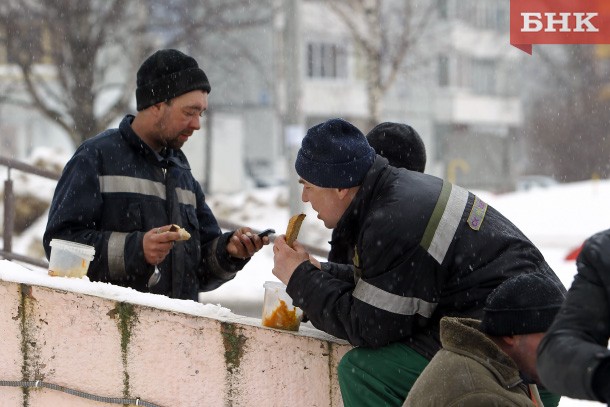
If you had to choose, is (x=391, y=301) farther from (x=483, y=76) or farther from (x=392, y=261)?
(x=483, y=76)

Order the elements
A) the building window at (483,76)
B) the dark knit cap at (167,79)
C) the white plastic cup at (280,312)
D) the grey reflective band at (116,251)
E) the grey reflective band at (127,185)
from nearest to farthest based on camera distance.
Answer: the white plastic cup at (280,312) → the grey reflective band at (116,251) → the grey reflective band at (127,185) → the dark knit cap at (167,79) → the building window at (483,76)

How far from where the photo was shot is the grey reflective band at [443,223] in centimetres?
315

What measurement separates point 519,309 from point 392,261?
0.54m

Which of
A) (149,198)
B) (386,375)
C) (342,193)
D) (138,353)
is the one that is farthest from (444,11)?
(386,375)

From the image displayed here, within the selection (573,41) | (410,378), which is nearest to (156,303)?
(410,378)

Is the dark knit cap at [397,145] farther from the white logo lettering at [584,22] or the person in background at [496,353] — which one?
the person in background at [496,353]

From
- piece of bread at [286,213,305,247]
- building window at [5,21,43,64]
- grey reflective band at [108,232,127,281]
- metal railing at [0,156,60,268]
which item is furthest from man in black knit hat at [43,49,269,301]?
building window at [5,21,43,64]

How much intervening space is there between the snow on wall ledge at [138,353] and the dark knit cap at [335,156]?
667mm

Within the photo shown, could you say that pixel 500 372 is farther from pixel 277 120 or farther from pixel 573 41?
pixel 277 120

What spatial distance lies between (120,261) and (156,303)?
1.52ft

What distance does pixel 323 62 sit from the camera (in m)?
37.5

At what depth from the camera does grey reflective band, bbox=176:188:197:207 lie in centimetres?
446

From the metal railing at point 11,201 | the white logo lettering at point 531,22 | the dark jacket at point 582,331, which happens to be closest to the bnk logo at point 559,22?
the white logo lettering at point 531,22

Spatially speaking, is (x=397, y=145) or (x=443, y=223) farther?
(x=397, y=145)
